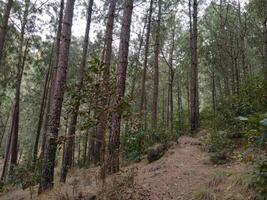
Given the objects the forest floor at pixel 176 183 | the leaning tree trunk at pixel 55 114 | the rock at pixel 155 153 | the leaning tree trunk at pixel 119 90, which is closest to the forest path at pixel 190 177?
the forest floor at pixel 176 183

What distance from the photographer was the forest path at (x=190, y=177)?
5.39 meters

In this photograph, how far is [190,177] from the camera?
22.4 feet

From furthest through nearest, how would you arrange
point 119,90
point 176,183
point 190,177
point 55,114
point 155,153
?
point 155,153, point 55,114, point 119,90, point 190,177, point 176,183

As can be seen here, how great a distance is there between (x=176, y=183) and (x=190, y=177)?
40cm

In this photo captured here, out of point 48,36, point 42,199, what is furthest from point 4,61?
point 42,199

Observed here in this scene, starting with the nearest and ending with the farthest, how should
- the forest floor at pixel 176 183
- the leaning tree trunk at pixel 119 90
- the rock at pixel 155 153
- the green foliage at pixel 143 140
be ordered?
1. the forest floor at pixel 176 183
2. the leaning tree trunk at pixel 119 90
3. the rock at pixel 155 153
4. the green foliage at pixel 143 140

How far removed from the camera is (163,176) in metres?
7.30

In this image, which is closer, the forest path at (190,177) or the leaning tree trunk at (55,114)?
the forest path at (190,177)

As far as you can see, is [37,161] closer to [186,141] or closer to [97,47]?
[186,141]

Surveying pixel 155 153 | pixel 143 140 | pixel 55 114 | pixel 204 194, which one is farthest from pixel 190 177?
pixel 143 140

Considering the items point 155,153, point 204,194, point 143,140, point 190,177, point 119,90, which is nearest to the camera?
point 204,194

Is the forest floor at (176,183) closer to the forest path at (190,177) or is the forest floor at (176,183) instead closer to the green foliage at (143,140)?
the forest path at (190,177)

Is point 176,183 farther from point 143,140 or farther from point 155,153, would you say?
point 143,140

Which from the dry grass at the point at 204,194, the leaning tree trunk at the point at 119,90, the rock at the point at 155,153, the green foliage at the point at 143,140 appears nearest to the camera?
the dry grass at the point at 204,194
